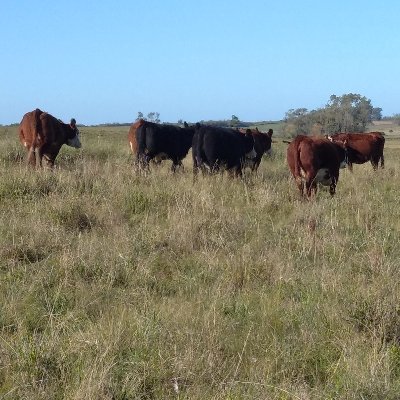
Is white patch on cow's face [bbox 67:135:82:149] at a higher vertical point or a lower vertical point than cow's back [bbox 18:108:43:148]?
lower

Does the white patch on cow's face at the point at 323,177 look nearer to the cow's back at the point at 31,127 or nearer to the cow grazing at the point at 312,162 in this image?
the cow grazing at the point at 312,162

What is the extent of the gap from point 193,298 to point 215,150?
7.27m

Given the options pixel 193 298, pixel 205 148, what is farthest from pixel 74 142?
pixel 193 298

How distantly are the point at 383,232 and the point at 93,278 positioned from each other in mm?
3594

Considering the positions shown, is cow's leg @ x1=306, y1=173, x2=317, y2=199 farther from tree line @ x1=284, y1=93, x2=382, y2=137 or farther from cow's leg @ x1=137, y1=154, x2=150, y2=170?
tree line @ x1=284, y1=93, x2=382, y2=137

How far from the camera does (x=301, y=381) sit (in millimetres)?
3408

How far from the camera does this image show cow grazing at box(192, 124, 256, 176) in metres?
11.6

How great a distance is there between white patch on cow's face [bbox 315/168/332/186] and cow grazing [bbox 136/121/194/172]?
3.92 meters

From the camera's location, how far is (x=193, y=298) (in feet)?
15.3

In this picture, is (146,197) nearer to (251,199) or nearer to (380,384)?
(251,199)

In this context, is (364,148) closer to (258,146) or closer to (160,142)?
(258,146)

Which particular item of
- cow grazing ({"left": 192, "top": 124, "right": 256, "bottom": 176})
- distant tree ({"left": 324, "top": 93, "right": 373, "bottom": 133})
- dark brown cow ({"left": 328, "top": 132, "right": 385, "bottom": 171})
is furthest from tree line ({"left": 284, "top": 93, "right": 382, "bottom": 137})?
cow grazing ({"left": 192, "top": 124, "right": 256, "bottom": 176})

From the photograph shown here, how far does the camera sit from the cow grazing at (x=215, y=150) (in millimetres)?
11648

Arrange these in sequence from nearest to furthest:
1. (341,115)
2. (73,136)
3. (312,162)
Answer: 1. (312,162)
2. (73,136)
3. (341,115)
